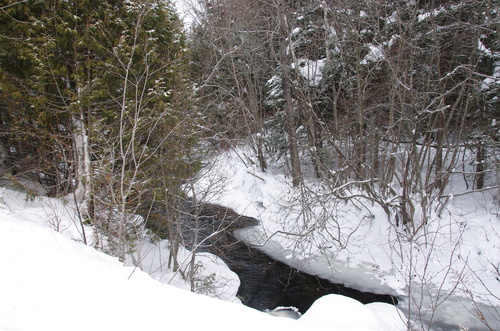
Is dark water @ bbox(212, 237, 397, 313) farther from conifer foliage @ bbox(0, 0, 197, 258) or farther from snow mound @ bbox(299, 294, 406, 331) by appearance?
conifer foliage @ bbox(0, 0, 197, 258)

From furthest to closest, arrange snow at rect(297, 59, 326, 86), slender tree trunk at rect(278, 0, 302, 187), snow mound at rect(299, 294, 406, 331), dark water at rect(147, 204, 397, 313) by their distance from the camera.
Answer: snow at rect(297, 59, 326, 86) < slender tree trunk at rect(278, 0, 302, 187) < dark water at rect(147, 204, 397, 313) < snow mound at rect(299, 294, 406, 331)

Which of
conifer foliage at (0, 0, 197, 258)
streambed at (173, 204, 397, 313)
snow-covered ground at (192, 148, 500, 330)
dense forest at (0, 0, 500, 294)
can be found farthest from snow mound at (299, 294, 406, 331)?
conifer foliage at (0, 0, 197, 258)

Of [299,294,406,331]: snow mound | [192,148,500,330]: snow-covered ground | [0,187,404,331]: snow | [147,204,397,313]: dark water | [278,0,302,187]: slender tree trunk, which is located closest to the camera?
[0,187,404,331]: snow

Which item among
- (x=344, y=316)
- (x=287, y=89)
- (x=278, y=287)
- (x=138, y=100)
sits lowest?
(x=278, y=287)

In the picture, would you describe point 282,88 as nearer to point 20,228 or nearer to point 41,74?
point 41,74

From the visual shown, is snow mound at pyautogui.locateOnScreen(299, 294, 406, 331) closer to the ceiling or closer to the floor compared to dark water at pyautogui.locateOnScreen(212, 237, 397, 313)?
closer to the ceiling

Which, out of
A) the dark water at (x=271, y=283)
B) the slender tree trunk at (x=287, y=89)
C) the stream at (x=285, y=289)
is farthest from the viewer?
the slender tree trunk at (x=287, y=89)

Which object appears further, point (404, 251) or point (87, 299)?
point (404, 251)

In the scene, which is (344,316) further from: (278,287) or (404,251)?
(404,251)

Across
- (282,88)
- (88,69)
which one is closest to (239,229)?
(282,88)

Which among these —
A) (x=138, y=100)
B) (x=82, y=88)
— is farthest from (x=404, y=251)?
(x=82, y=88)

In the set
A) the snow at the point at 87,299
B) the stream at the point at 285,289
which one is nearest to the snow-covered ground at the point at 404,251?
the stream at the point at 285,289

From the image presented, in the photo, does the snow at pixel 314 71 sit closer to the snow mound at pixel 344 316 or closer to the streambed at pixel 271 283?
the streambed at pixel 271 283

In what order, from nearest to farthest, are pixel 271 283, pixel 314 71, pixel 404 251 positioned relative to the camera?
pixel 271 283 < pixel 404 251 < pixel 314 71
